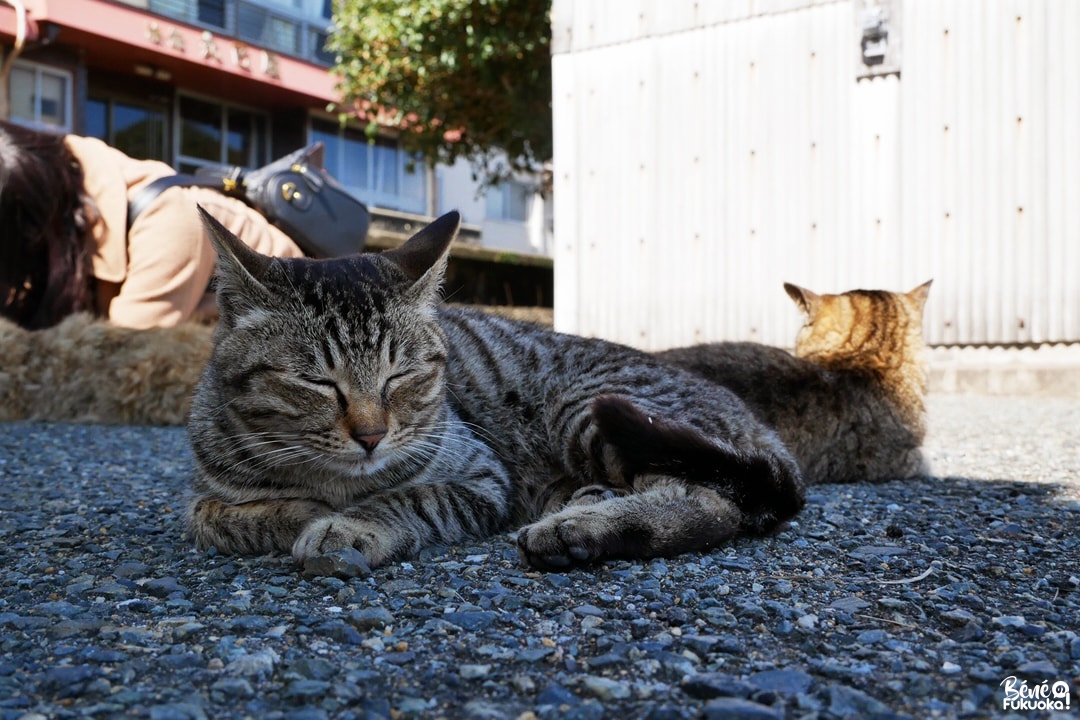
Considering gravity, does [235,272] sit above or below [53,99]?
below

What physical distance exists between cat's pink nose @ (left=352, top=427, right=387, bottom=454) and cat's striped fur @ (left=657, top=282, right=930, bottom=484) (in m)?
1.89

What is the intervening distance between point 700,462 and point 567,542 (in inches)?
20.0

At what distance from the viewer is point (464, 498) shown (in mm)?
2621

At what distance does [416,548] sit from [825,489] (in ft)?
6.62

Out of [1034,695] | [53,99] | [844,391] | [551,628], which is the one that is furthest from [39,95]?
[1034,695]

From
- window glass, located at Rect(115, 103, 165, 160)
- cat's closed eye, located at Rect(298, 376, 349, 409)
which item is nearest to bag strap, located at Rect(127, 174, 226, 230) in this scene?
cat's closed eye, located at Rect(298, 376, 349, 409)

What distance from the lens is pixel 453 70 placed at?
11.4 meters

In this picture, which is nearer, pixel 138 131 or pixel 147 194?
pixel 147 194

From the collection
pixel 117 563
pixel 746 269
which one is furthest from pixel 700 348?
pixel 746 269

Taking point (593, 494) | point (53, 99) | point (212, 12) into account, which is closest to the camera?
point (593, 494)

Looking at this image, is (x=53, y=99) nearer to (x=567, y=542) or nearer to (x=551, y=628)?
(x=567, y=542)

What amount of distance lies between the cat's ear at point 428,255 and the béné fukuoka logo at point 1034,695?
1881 mm

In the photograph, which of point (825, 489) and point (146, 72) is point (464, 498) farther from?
point (146, 72)

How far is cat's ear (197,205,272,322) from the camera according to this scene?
2342mm
